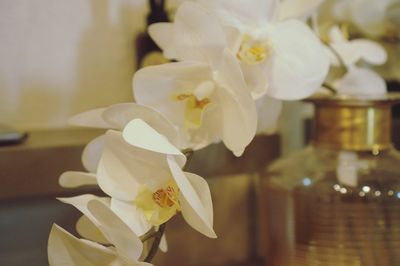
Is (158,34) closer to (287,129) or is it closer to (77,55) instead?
(77,55)

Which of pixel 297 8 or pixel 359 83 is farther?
pixel 359 83

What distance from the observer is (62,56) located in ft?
2.13

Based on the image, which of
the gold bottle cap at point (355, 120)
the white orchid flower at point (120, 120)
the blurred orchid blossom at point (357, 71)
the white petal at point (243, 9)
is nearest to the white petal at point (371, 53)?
the blurred orchid blossom at point (357, 71)

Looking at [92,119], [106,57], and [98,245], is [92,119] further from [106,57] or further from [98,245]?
[106,57]

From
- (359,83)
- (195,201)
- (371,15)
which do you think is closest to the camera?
(195,201)

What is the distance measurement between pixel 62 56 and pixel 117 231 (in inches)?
13.8

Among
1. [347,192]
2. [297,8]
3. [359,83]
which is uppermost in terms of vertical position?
[297,8]

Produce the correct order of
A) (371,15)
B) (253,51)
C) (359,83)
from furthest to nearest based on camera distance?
(371,15), (359,83), (253,51)

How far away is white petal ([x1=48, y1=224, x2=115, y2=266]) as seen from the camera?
38 cm

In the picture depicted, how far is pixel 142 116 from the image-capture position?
40 centimetres

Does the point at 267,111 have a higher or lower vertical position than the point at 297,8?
lower

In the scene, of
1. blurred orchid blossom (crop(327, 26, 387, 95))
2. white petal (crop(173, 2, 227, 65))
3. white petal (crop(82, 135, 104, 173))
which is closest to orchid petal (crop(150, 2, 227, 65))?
white petal (crop(173, 2, 227, 65))

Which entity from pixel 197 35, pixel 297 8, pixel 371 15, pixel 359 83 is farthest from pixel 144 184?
pixel 371 15

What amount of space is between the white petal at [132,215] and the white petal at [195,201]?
4 cm
